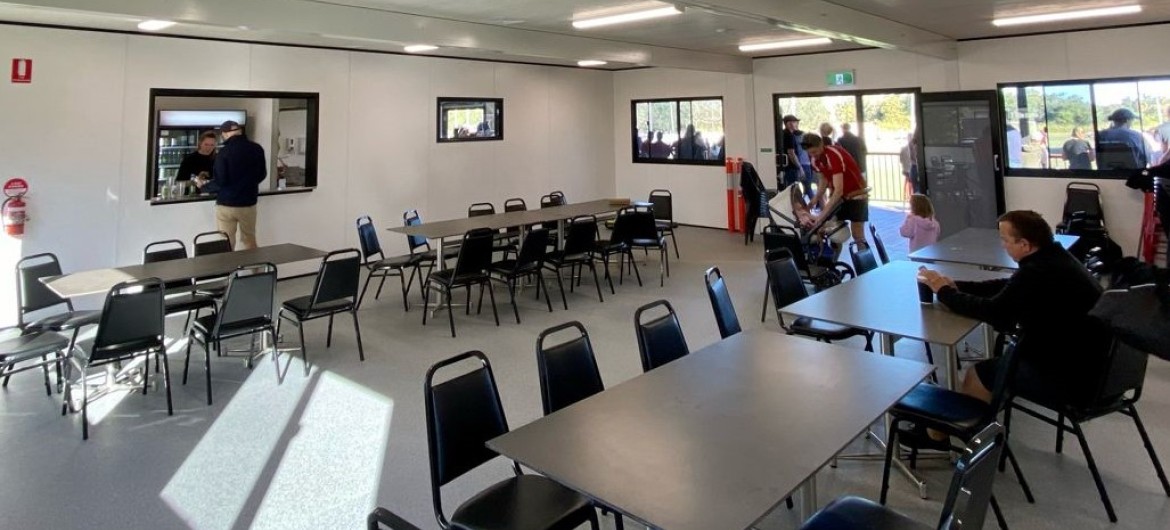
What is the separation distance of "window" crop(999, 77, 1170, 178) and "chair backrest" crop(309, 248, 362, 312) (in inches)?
316

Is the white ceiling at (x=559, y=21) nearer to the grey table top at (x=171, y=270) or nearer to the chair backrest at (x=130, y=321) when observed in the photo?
the grey table top at (x=171, y=270)

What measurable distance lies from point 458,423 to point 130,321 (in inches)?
109

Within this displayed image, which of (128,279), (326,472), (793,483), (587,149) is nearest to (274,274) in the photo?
(128,279)

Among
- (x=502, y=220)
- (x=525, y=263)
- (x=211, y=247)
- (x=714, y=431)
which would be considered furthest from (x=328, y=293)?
(x=714, y=431)

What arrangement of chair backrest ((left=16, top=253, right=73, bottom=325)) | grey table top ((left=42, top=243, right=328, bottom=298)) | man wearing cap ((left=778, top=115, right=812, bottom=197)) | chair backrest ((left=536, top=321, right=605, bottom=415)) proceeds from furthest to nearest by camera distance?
man wearing cap ((left=778, top=115, right=812, bottom=197))
chair backrest ((left=16, top=253, right=73, bottom=325))
grey table top ((left=42, top=243, right=328, bottom=298))
chair backrest ((left=536, top=321, right=605, bottom=415))

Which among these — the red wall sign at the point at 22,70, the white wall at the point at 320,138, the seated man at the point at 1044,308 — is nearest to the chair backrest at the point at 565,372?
the seated man at the point at 1044,308

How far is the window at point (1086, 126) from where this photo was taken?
22.7 ft

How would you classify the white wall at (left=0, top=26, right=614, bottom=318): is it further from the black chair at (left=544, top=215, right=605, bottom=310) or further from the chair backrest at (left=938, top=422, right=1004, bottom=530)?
the chair backrest at (left=938, top=422, right=1004, bottom=530)

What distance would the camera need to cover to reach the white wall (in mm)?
5934

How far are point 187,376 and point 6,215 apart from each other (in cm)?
296

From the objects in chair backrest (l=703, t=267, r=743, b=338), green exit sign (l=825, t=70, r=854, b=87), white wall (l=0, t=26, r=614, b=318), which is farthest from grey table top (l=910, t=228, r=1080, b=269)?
white wall (l=0, t=26, r=614, b=318)

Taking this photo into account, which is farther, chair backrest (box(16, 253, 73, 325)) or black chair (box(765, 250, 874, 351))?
chair backrest (box(16, 253, 73, 325))

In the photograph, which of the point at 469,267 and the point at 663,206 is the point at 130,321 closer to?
the point at 469,267

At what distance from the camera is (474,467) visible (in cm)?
212
